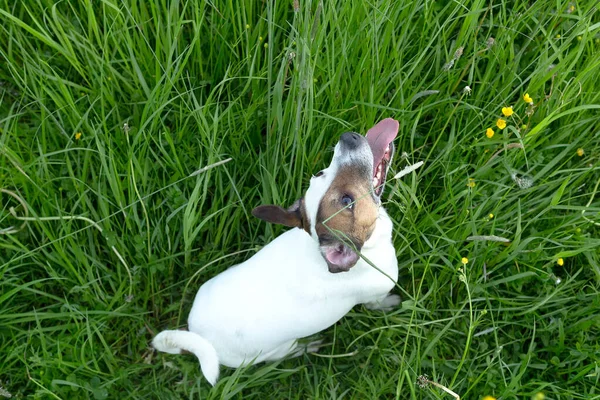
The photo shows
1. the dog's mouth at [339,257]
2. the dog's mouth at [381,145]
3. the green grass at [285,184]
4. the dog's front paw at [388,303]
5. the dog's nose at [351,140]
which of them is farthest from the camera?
the dog's front paw at [388,303]

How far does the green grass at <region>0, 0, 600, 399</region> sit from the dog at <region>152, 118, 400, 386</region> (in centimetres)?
17

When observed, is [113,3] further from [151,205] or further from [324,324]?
[324,324]

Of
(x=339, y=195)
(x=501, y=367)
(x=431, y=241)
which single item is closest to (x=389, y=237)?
(x=431, y=241)

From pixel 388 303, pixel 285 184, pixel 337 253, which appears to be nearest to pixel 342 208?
pixel 337 253

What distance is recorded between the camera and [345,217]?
2.21m

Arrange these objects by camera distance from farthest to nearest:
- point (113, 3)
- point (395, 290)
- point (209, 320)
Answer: point (395, 290) → point (113, 3) → point (209, 320)

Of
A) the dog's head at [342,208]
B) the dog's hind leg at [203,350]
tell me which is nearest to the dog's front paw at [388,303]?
the dog's head at [342,208]

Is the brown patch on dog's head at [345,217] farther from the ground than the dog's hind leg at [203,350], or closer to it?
farther from the ground

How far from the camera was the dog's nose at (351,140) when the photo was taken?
2286 mm

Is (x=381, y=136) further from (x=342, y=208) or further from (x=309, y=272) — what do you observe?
(x=309, y=272)

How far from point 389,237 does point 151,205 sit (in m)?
1.30

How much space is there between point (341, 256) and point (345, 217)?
0.17 meters

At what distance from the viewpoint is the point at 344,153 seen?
2.29 metres

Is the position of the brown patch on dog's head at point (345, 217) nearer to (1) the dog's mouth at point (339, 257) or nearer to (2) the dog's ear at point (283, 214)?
(1) the dog's mouth at point (339, 257)
